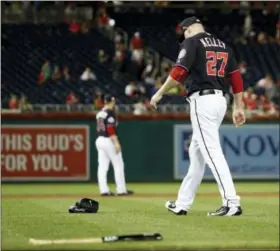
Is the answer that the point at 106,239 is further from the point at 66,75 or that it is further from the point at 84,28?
the point at 84,28

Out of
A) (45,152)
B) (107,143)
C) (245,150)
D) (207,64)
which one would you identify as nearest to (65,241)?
(207,64)

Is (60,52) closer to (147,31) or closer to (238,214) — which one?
(147,31)

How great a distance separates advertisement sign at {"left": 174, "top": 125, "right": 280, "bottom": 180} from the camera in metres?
21.0

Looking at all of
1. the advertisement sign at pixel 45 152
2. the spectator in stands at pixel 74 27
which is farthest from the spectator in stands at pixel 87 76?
the advertisement sign at pixel 45 152

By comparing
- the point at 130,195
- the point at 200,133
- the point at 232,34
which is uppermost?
the point at 232,34

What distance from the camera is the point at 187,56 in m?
9.68

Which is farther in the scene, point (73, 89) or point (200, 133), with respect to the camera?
point (73, 89)

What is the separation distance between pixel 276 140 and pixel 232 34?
30.3ft

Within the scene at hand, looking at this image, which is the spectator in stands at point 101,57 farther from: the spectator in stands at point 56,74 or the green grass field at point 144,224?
the green grass field at point 144,224

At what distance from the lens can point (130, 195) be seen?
52.0ft

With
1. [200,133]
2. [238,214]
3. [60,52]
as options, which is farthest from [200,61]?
[60,52]

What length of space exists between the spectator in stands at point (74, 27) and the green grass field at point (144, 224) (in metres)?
14.9

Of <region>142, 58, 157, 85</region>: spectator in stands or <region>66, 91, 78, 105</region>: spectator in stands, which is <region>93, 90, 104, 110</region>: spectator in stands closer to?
<region>66, 91, 78, 105</region>: spectator in stands

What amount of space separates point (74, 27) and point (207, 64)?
19286 mm
